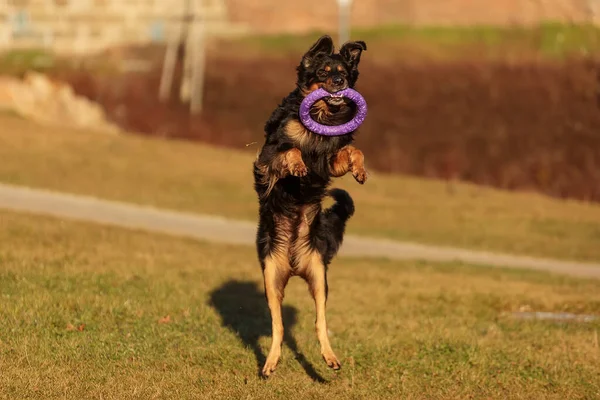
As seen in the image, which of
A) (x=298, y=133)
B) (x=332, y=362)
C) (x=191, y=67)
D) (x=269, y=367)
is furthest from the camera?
(x=191, y=67)

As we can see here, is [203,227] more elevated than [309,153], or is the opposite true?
[309,153]

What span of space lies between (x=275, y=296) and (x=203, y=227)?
50.3ft

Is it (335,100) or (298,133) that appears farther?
(298,133)

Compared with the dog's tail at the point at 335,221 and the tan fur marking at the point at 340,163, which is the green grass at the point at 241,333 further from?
the tan fur marking at the point at 340,163

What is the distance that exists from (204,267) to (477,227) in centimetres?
1278

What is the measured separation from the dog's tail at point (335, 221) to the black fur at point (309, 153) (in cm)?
1

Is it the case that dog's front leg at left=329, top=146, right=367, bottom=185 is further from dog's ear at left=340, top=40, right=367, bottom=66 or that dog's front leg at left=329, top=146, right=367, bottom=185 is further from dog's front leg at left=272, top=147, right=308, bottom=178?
dog's ear at left=340, top=40, right=367, bottom=66

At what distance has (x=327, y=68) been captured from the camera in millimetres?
9086

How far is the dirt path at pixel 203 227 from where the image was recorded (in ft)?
72.6

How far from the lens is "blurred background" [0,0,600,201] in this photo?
4169 centimetres

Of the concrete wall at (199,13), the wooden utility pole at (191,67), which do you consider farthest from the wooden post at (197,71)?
the concrete wall at (199,13)

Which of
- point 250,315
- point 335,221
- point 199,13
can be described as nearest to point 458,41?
point 199,13

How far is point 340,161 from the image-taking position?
9.02m

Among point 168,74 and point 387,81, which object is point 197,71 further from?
point 387,81
